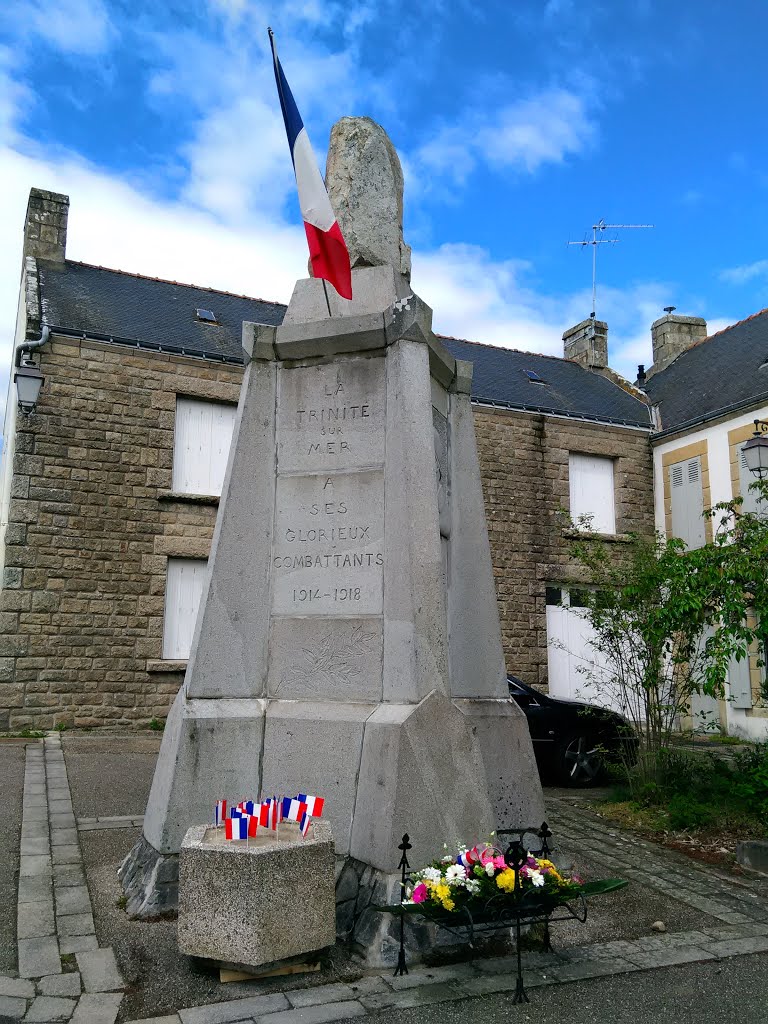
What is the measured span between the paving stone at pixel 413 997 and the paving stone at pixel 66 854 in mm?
2547

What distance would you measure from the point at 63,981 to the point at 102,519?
33.8 ft

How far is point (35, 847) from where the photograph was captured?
5.43m

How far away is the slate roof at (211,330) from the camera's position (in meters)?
14.1

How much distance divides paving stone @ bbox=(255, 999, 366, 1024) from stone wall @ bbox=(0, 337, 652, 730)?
1004 cm

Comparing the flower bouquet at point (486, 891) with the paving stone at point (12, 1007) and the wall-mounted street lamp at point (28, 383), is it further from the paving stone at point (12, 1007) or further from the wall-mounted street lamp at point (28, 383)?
the wall-mounted street lamp at point (28, 383)

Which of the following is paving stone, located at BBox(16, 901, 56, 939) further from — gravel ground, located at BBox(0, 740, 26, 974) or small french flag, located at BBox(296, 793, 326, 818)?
small french flag, located at BBox(296, 793, 326, 818)

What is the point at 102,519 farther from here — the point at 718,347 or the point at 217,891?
the point at 718,347

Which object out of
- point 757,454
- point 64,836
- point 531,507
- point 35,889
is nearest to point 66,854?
point 64,836

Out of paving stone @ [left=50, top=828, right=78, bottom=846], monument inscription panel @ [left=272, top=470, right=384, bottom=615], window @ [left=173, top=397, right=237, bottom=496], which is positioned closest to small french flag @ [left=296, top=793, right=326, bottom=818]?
monument inscription panel @ [left=272, top=470, right=384, bottom=615]

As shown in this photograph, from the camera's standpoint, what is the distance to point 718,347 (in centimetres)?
1888

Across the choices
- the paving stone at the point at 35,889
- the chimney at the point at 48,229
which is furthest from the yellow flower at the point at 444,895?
the chimney at the point at 48,229

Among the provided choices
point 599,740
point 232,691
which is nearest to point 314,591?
point 232,691

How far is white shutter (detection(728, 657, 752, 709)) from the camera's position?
15.0 meters

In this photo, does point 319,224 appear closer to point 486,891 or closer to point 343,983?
point 486,891
